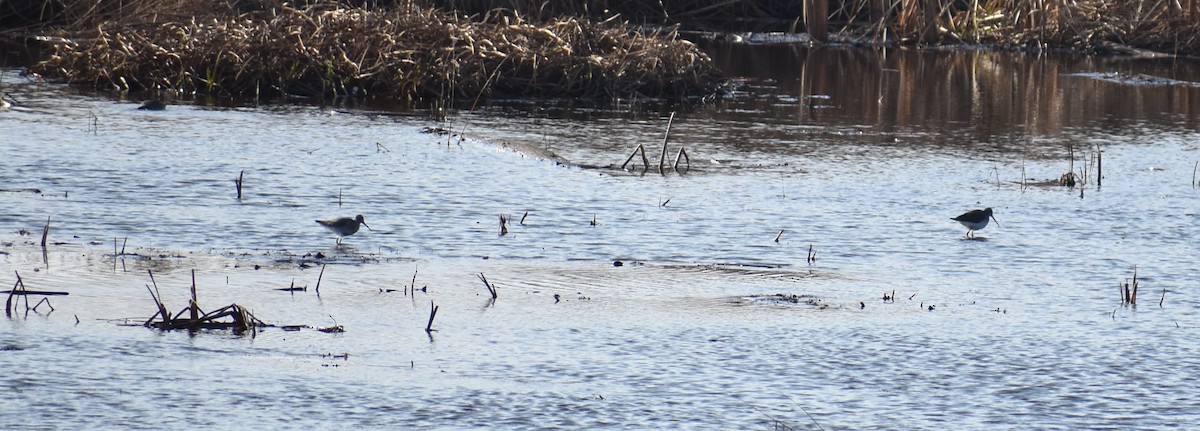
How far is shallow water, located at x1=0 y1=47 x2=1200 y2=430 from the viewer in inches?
213

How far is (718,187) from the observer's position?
1040 cm

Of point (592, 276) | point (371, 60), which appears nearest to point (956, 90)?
point (371, 60)

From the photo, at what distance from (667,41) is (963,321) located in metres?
10.9

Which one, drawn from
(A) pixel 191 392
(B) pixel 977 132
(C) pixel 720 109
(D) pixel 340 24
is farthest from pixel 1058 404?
(D) pixel 340 24

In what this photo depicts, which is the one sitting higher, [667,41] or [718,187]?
[667,41]

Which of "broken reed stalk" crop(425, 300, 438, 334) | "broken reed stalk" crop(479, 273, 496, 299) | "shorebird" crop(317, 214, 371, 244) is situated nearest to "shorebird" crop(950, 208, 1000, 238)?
→ "broken reed stalk" crop(479, 273, 496, 299)

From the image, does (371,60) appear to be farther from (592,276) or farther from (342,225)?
(592,276)

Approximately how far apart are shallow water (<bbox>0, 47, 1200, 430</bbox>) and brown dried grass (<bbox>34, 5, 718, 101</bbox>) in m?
1.82

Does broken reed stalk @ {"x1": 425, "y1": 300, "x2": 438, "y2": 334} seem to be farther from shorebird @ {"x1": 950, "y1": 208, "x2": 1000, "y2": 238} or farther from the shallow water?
shorebird @ {"x1": 950, "y1": 208, "x2": 1000, "y2": 238}

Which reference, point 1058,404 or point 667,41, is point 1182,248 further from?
point 667,41

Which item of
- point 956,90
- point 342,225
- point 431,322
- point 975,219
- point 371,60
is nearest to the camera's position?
point 431,322

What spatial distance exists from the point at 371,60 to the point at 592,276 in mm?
8895

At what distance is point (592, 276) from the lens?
24.3 ft

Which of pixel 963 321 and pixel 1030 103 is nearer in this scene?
pixel 963 321
